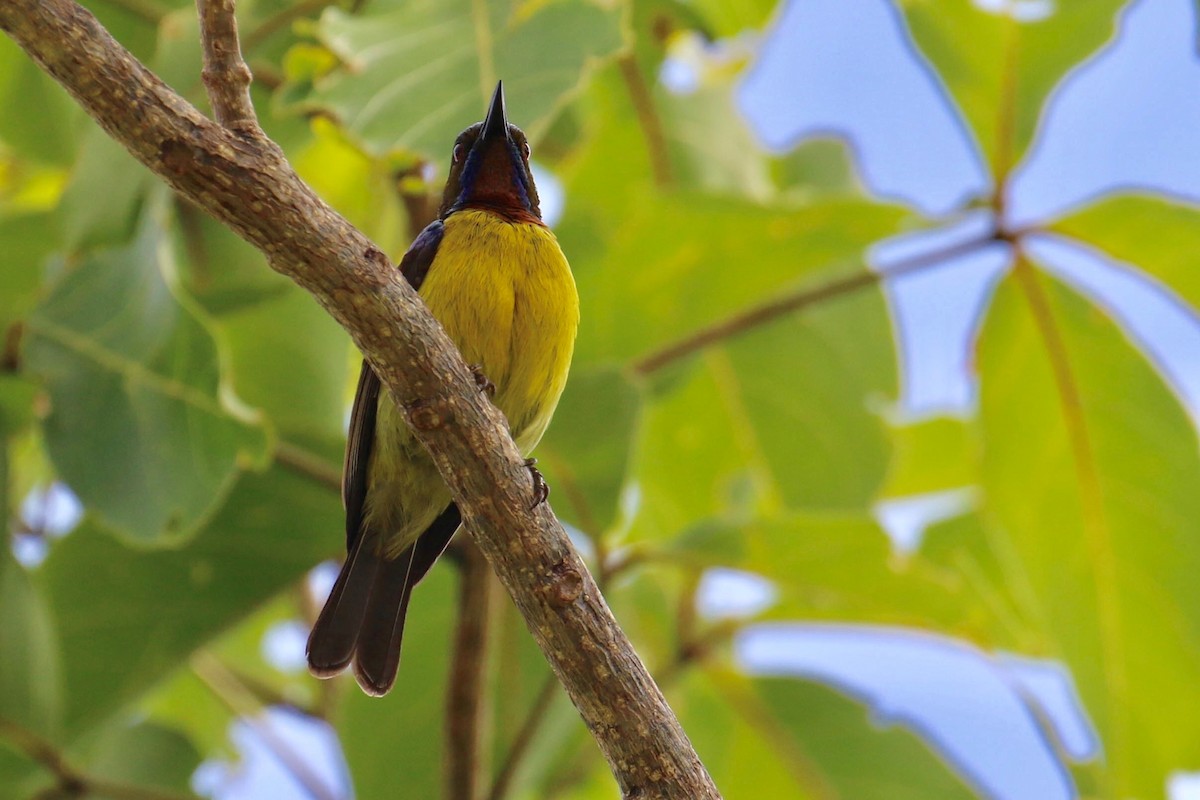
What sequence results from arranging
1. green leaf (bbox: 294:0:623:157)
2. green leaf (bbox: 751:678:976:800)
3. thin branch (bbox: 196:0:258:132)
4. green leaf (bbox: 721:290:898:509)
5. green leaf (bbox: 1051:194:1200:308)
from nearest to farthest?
1. thin branch (bbox: 196:0:258:132)
2. green leaf (bbox: 294:0:623:157)
3. green leaf (bbox: 1051:194:1200:308)
4. green leaf (bbox: 751:678:976:800)
5. green leaf (bbox: 721:290:898:509)

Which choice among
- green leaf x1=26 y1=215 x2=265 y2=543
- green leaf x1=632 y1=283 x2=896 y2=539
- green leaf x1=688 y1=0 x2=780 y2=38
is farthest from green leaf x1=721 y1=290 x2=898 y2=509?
green leaf x1=26 y1=215 x2=265 y2=543

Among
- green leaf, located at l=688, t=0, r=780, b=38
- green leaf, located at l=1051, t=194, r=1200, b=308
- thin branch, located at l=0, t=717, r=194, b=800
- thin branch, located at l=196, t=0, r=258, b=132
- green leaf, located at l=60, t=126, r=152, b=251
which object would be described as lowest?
thin branch, located at l=0, t=717, r=194, b=800

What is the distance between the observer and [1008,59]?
12.4ft

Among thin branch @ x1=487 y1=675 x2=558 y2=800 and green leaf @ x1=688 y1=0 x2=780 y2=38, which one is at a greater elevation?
green leaf @ x1=688 y1=0 x2=780 y2=38

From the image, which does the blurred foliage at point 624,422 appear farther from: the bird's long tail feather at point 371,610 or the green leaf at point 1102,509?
the bird's long tail feather at point 371,610

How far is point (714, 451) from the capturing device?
13.9 ft

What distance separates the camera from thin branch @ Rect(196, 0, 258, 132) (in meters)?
1.94

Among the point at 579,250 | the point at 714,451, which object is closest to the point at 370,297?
the point at 579,250

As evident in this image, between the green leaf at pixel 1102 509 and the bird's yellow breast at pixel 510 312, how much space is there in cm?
132

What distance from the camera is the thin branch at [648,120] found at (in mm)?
4160

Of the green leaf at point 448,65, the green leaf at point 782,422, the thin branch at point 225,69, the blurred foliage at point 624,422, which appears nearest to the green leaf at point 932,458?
the blurred foliage at point 624,422

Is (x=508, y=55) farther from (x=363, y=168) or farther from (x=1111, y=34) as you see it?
(x=1111, y=34)

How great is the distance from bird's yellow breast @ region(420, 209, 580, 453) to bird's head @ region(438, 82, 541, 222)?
245mm

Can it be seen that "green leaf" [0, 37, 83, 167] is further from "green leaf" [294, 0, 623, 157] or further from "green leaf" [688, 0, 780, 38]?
"green leaf" [688, 0, 780, 38]
